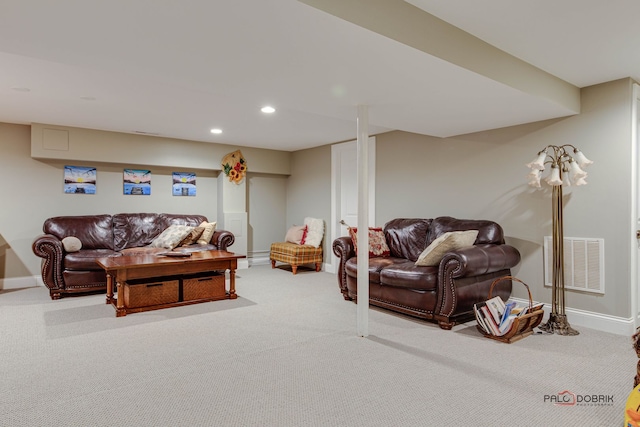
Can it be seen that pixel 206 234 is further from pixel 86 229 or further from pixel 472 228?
pixel 472 228

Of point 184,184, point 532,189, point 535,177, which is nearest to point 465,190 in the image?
point 532,189

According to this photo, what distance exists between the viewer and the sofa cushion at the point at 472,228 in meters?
4.09

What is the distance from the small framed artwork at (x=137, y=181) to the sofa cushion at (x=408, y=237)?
409 cm

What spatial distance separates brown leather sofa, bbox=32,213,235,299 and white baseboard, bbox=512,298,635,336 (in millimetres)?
4457

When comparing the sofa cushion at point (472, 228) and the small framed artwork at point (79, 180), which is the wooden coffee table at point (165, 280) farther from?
the sofa cushion at point (472, 228)

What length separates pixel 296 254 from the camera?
6.50 m

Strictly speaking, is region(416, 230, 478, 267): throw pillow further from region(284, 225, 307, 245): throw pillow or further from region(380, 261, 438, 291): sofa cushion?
region(284, 225, 307, 245): throw pillow

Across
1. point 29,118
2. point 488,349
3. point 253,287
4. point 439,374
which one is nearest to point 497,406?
point 439,374

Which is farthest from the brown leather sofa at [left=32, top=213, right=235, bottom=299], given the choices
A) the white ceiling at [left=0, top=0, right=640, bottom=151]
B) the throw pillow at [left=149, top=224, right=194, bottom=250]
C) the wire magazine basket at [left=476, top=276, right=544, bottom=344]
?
the wire magazine basket at [left=476, top=276, right=544, bottom=344]

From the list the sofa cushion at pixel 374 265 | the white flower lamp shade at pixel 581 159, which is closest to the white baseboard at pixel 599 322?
the white flower lamp shade at pixel 581 159

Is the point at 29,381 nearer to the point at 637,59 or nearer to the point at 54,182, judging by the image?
the point at 54,182

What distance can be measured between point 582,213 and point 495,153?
1.09 metres

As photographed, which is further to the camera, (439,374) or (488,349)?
(488,349)

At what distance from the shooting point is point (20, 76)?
3414mm
